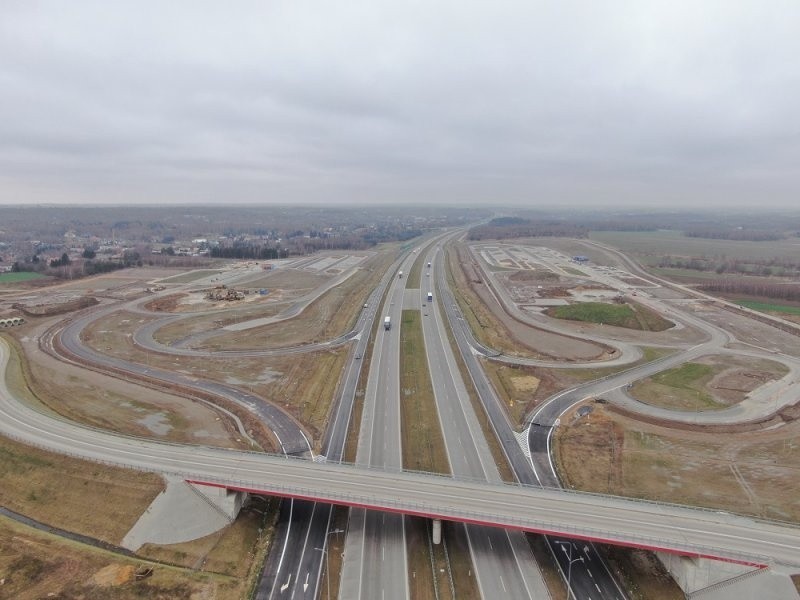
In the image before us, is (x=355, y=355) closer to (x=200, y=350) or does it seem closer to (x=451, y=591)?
(x=200, y=350)

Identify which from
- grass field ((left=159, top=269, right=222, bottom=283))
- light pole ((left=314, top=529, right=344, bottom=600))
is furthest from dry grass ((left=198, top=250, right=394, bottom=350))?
grass field ((left=159, top=269, right=222, bottom=283))

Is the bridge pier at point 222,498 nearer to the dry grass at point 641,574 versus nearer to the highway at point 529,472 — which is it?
the highway at point 529,472

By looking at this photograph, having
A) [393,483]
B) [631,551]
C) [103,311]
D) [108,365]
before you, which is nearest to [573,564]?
[631,551]

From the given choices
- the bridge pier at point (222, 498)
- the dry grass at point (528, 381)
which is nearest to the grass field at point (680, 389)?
the dry grass at point (528, 381)

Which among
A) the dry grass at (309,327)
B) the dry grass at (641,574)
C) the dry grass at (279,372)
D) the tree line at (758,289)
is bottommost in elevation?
the dry grass at (641,574)

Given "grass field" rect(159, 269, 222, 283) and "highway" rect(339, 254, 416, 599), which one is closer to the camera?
"highway" rect(339, 254, 416, 599)

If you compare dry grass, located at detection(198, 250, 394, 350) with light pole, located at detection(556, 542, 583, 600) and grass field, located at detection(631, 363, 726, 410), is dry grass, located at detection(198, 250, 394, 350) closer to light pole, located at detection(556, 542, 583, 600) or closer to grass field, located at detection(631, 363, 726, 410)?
grass field, located at detection(631, 363, 726, 410)

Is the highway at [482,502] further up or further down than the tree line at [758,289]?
further down
